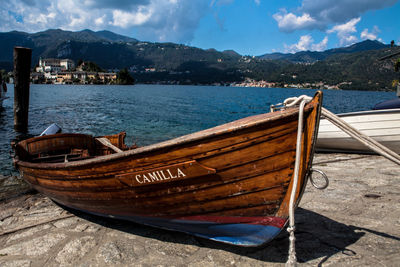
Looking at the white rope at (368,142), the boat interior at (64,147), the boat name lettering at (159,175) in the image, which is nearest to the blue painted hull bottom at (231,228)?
the boat name lettering at (159,175)

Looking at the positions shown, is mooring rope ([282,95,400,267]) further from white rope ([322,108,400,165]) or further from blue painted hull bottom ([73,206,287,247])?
blue painted hull bottom ([73,206,287,247])

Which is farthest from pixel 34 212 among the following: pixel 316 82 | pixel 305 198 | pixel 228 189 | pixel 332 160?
pixel 316 82

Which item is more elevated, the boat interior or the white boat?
the white boat

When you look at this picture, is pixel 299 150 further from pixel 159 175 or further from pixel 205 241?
pixel 205 241

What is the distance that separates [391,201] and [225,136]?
368cm

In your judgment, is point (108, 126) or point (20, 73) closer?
point (20, 73)

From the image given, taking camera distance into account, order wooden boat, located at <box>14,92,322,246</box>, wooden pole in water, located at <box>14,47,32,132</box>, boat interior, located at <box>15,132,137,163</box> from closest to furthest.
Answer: wooden boat, located at <box>14,92,322,246</box>
boat interior, located at <box>15,132,137,163</box>
wooden pole in water, located at <box>14,47,32,132</box>

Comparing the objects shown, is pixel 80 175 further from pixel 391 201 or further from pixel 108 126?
pixel 108 126

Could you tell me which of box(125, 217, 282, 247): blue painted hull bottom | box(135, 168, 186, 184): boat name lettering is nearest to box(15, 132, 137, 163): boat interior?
box(135, 168, 186, 184): boat name lettering

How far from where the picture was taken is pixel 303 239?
137 inches

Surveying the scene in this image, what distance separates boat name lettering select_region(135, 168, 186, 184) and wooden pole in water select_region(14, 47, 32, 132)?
13.5m

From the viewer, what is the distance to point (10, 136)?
14.3 m

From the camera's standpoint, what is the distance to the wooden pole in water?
518 inches

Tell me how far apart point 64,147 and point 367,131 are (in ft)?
30.0
